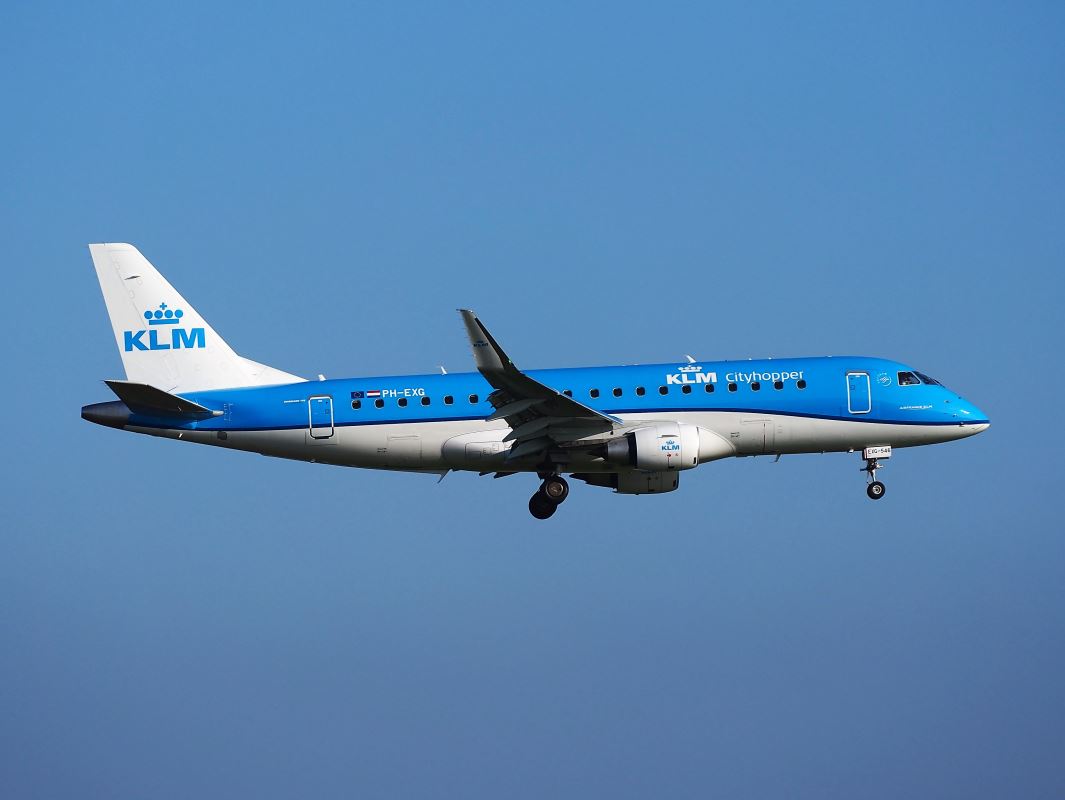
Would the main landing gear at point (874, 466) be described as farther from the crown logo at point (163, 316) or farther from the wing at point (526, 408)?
the crown logo at point (163, 316)

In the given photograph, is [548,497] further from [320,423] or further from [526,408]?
[320,423]

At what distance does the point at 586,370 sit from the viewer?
5141 centimetres

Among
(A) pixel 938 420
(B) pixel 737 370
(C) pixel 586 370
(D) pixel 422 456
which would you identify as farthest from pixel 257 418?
(A) pixel 938 420

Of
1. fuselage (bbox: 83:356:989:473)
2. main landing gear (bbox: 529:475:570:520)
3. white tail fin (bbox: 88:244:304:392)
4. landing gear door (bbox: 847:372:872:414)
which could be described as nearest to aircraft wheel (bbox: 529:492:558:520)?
main landing gear (bbox: 529:475:570:520)

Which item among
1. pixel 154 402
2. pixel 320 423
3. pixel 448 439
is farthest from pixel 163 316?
pixel 448 439

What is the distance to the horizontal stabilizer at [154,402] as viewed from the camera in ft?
161

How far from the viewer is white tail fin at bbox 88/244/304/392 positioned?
172 ft

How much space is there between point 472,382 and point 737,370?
29.3 ft

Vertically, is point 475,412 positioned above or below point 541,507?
above

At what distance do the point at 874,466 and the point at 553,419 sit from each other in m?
12.0

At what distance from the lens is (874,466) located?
174 feet

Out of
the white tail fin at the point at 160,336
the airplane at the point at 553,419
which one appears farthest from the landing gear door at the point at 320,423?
the white tail fin at the point at 160,336

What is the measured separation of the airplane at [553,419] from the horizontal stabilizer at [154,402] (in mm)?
46

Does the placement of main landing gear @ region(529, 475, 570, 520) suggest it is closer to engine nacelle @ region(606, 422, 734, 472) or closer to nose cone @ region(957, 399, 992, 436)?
engine nacelle @ region(606, 422, 734, 472)
